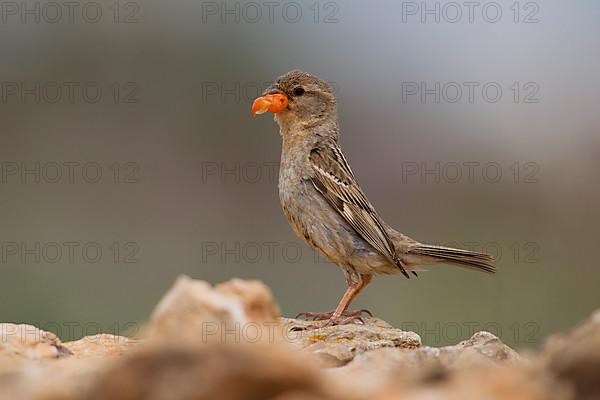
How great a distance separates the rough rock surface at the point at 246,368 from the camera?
2.31 m

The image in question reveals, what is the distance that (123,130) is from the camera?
13859 millimetres

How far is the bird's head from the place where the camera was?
7.16 m

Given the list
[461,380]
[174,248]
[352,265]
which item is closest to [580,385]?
[461,380]

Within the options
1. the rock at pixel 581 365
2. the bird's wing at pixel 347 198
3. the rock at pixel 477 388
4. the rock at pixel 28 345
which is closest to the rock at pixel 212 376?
the rock at pixel 477 388

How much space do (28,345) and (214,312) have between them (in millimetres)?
1096

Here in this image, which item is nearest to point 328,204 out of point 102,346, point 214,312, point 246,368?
point 102,346

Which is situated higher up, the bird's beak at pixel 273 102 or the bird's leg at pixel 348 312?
the bird's beak at pixel 273 102

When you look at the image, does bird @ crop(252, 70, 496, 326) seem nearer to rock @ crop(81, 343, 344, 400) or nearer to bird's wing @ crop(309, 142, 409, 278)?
bird's wing @ crop(309, 142, 409, 278)

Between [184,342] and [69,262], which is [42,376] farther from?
[69,262]

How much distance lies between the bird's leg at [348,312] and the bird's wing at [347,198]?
22cm

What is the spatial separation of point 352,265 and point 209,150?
7.61 meters

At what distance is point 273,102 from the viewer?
23.4 ft

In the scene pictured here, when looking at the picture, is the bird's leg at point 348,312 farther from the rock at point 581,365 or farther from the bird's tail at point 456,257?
the rock at point 581,365

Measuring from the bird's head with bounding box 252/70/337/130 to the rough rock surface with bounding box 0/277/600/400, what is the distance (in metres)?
3.30
